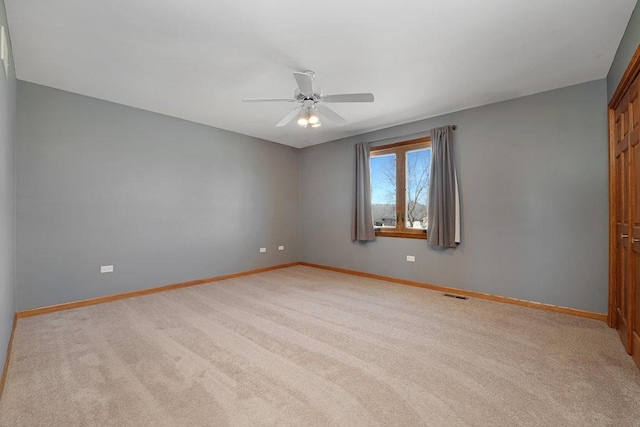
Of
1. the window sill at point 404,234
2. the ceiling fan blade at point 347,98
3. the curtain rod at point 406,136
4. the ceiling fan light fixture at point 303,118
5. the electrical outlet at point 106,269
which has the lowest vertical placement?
the electrical outlet at point 106,269

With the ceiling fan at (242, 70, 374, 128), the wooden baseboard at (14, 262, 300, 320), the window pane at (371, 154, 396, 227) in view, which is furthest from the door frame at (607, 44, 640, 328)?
the wooden baseboard at (14, 262, 300, 320)

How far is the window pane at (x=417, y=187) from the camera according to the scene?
4.73 meters

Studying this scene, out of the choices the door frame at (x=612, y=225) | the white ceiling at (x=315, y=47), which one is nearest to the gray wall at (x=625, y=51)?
the white ceiling at (x=315, y=47)

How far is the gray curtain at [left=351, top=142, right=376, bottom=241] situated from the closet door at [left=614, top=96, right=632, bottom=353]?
123 inches

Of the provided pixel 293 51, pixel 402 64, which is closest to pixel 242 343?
pixel 293 51

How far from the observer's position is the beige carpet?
1685 mm

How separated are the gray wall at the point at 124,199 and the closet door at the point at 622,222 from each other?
16.8 feet

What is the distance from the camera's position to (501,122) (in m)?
3.88

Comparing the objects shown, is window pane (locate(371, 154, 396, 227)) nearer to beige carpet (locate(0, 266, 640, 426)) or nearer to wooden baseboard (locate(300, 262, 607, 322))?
wooden baseboard (locate(300, 262, 607, 322))

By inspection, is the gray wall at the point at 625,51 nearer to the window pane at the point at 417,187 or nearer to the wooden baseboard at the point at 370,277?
the window pane at the point at 417,187

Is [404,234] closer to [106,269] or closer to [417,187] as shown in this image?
[417,187]

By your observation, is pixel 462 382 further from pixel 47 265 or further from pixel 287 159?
pixel 287 159

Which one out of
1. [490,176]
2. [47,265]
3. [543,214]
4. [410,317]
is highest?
[490,176]

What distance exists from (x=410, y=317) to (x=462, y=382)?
4.22 ft
